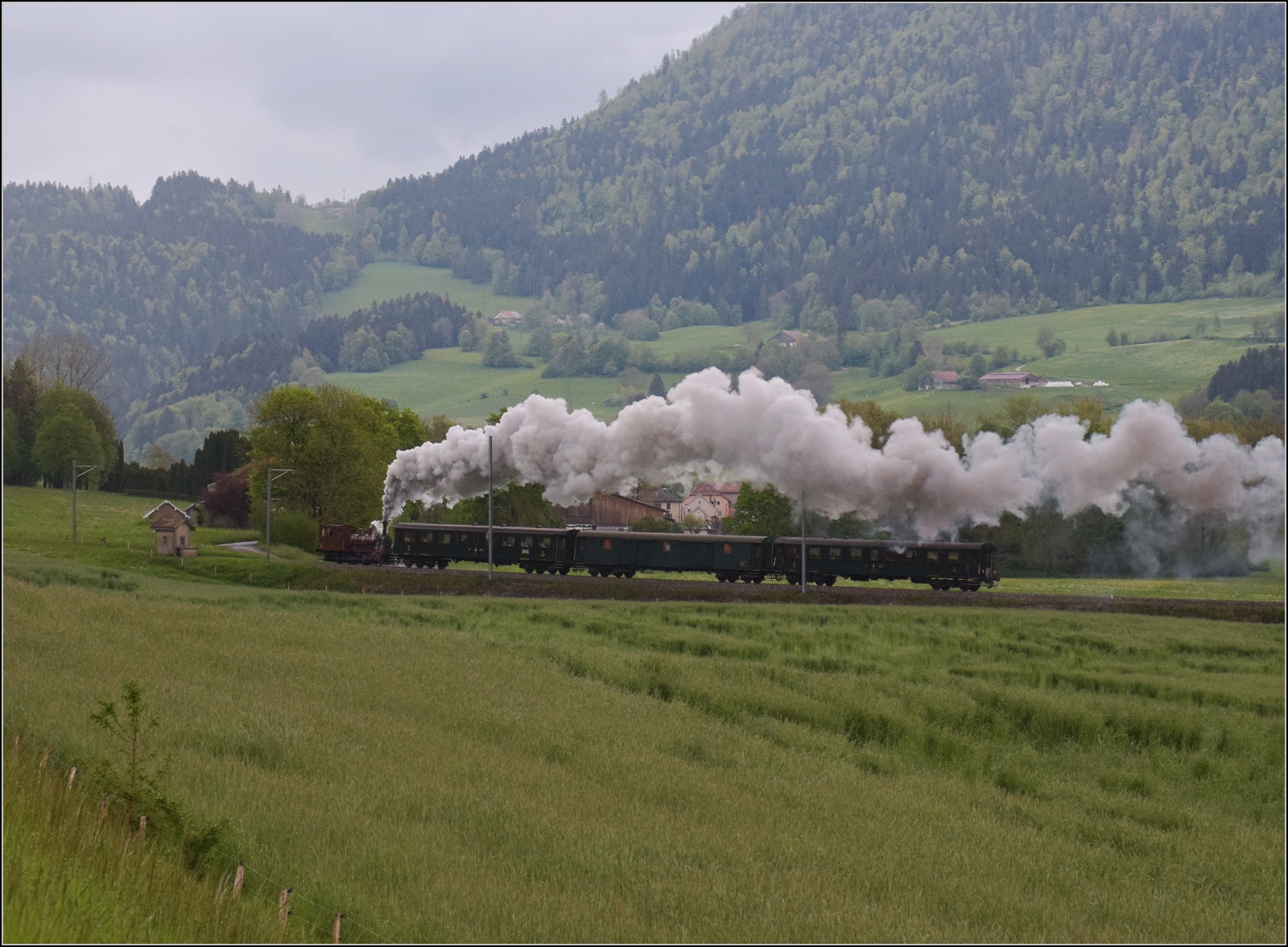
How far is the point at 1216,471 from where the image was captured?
47406mm

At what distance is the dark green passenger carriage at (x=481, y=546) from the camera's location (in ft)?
238

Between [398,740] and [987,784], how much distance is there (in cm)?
1318

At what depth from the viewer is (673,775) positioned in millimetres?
22766

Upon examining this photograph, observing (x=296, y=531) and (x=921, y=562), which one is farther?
(x=296, y=531)

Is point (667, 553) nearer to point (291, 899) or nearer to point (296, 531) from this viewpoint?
point (296, 531)

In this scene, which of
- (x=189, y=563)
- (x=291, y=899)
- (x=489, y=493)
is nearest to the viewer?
(x=291, y=899)

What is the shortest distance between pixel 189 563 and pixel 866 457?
42355mm

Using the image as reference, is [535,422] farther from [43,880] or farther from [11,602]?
[43,880]

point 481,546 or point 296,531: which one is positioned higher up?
point 296,531

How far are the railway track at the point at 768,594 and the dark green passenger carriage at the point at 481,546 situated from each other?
4.09 m

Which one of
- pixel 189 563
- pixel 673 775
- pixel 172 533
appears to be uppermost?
pixel 172 533

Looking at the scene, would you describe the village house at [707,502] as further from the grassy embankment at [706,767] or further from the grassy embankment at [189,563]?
the grassy embankment at [706,767]

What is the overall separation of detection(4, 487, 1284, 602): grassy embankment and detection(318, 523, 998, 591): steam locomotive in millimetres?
2737

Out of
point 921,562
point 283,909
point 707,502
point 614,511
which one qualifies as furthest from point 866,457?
point 707,502
